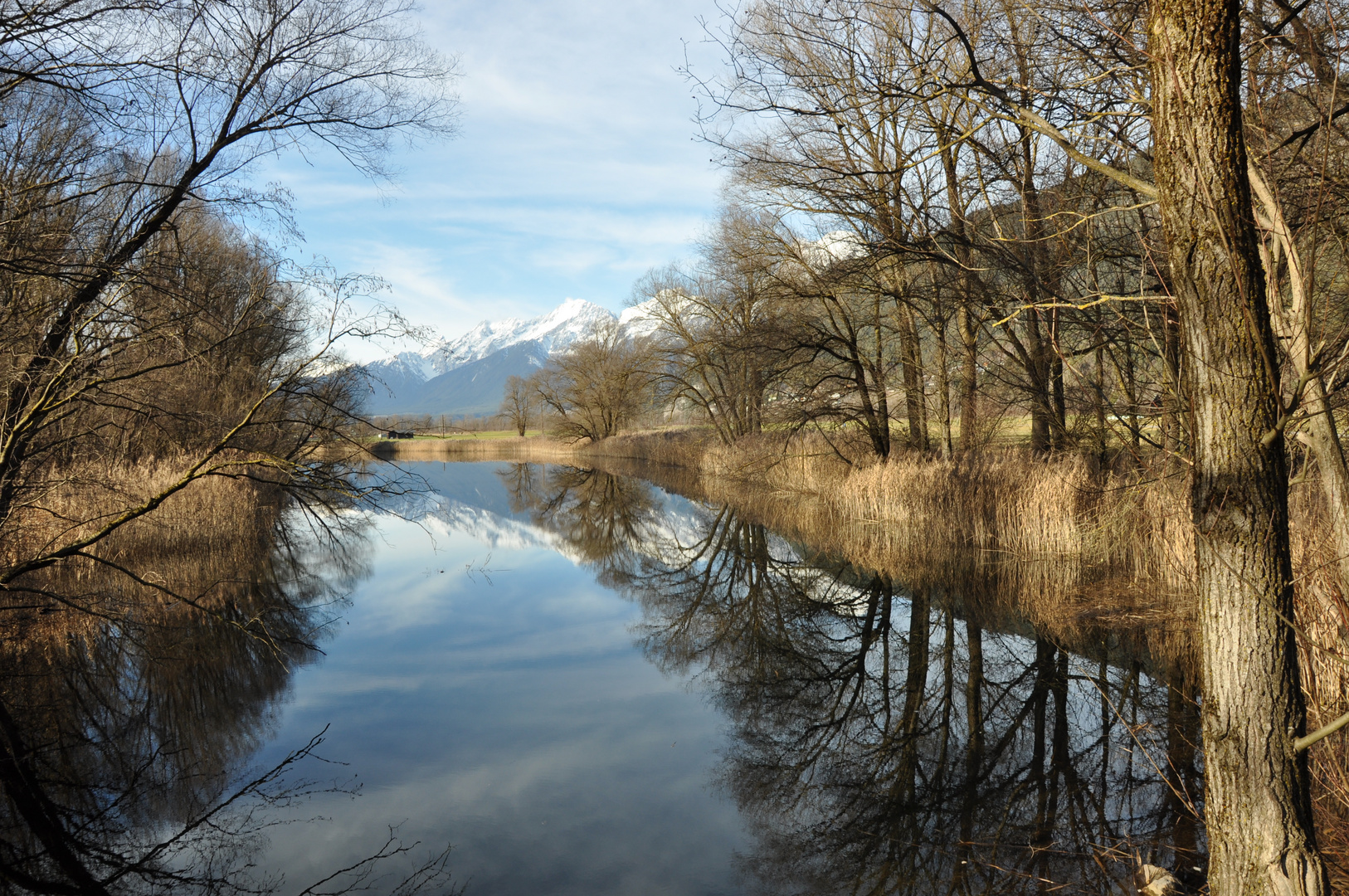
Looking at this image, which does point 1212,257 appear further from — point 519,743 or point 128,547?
point 128,547

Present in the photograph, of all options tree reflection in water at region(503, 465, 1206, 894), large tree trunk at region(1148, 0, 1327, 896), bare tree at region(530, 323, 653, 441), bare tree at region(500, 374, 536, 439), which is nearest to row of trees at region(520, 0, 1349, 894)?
large tree trunk at region(1148, 0, 1327, 896)

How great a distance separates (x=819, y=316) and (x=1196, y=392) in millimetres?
14007

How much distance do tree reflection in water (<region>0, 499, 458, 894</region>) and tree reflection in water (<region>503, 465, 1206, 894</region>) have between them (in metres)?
2.30

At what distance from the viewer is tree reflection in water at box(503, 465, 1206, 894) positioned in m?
4.01

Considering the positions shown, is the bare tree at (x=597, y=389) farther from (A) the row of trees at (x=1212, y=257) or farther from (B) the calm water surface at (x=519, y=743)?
(A) the row of trees at (x=1212, y=257)

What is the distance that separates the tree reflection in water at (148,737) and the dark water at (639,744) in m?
0.03

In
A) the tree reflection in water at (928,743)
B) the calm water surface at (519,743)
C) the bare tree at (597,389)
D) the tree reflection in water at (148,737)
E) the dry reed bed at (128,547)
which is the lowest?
the tree reflection in water at (928,743)

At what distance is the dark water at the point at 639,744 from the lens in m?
4.20

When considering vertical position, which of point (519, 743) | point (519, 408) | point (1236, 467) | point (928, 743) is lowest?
point (928, 743)

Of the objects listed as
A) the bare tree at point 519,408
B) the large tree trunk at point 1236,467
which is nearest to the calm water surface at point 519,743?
the large tree trunk at point 1236,467

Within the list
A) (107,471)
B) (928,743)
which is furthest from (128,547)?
(928,743)

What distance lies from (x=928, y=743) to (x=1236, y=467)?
12.6 feet

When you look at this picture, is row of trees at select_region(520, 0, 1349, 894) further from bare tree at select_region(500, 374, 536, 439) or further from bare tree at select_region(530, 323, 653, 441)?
bare tree at select_region(500, 374, 536, 439)

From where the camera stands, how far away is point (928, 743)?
5605 mm
